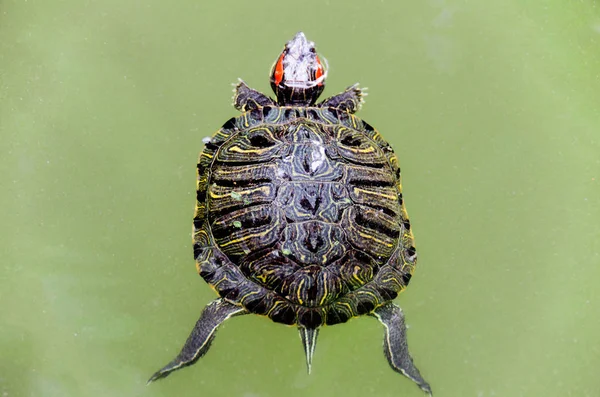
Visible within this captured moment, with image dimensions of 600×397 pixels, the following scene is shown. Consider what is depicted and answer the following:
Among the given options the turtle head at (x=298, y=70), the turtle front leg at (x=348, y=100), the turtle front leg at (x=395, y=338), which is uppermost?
the turtle head at (x=298, y=70)

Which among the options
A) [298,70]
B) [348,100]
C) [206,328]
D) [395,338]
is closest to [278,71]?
[298,70]

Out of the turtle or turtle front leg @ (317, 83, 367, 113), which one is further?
turtle front leg @ (317, 83, 367, 113)

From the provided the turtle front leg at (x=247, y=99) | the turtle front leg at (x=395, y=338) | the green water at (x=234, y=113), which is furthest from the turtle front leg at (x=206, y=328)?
the turtle front leg at (x=247, y=99)

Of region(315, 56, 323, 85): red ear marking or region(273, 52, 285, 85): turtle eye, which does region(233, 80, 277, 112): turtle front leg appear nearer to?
region(273, 52, 285, 85): turtle eye

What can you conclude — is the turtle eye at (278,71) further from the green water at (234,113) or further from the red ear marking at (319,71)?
the green water at (234,113)

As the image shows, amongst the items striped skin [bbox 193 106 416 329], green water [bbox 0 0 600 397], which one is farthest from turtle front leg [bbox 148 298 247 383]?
green water [bbox 0 0 600 397]
